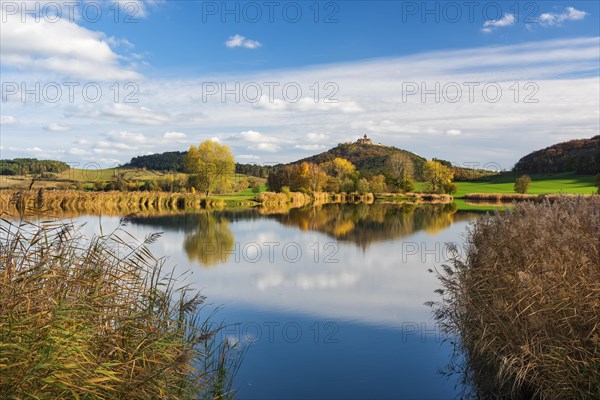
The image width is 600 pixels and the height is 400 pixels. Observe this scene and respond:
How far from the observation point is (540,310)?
18.3 ft

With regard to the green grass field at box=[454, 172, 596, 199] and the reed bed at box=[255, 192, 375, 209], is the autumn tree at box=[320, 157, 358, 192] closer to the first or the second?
the reed bed at box=[255, 192, 375, 209]

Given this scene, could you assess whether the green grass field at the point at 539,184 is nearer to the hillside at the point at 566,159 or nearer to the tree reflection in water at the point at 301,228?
the hillside at the point at 566,159

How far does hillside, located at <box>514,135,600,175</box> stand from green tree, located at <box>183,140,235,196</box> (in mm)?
59110

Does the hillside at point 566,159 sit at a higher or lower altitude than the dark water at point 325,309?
higher

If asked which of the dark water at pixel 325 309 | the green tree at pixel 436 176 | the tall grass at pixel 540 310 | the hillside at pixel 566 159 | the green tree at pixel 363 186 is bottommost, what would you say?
the dark water at pixel 325 309

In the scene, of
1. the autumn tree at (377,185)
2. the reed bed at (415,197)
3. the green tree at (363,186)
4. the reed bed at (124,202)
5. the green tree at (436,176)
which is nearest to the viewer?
the reed bed at (124,202)

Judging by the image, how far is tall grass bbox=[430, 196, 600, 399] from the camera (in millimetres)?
5594

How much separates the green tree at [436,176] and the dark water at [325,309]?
181 feet

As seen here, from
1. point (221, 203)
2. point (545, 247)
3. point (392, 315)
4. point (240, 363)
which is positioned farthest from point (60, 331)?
point (221, 203)

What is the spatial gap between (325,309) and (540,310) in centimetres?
709

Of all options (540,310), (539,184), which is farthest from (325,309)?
(539,184)

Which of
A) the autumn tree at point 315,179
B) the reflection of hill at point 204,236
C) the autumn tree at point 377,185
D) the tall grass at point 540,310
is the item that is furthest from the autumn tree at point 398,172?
the tall grass at point 540,310

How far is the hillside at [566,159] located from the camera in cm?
8350

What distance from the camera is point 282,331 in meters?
10.3
